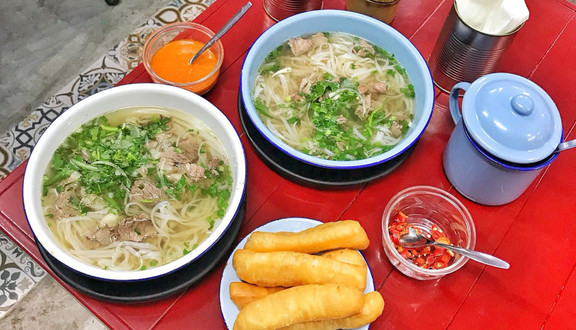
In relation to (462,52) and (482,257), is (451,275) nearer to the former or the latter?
(482,257)

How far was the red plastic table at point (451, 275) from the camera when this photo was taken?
5.43 feet

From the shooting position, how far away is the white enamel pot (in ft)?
5.33

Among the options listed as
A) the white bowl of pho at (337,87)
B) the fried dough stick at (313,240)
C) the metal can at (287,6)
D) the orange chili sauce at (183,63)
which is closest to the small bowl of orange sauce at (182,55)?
the orange chili sauce at (183,63)

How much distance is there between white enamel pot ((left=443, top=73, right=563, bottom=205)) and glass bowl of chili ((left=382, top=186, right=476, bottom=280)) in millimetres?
142

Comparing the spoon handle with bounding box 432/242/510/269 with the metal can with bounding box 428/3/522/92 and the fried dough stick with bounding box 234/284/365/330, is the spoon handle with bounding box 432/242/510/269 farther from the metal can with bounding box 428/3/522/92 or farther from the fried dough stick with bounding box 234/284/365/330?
the metal can with bounding box 428/3/522/92

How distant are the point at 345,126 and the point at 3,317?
6.71ft

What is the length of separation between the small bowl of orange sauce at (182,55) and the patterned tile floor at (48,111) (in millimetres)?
1279

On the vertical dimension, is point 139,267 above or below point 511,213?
below

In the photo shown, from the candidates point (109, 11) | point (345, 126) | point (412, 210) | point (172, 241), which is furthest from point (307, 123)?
point (109, 11)

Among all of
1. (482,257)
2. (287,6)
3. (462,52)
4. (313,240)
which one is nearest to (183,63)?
(287,6)

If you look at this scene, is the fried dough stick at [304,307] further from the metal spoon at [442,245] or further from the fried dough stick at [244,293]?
the metal spoon at [442,245]

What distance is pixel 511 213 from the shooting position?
6.24 feet

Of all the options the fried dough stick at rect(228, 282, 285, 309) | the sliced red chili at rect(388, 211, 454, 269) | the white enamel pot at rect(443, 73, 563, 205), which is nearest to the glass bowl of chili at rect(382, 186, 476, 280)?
the sliced red chili at rect(388, 211, 454, 269)

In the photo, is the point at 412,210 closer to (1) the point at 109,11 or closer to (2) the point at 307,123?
(2) the point at 307,123
